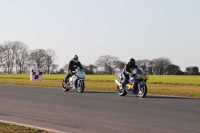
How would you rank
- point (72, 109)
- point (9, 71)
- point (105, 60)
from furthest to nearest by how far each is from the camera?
point (105, 60)
point (9, 71)
point (72, 109)

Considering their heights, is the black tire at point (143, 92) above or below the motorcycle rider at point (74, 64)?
below

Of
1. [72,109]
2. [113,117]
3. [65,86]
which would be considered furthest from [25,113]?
[65,86]

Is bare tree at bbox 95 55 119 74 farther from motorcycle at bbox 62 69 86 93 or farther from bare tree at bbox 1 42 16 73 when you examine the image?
motorcycle at bbox 62 69 86 93

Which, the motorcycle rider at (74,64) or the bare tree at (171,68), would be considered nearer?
the motorcycle rider at (74,64)

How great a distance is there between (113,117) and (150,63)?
109926 mm

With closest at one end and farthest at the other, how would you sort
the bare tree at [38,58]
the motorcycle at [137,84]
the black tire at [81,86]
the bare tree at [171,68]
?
the motorcycle at [137,84] → the black tire at [81,86] → the bare tree at [171,68] → the bare tree at [38,58]

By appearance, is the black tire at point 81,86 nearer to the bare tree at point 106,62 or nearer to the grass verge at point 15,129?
the grass verge at point 15,129

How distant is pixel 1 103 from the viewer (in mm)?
14250

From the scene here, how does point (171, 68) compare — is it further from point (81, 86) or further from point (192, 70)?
point (81, 86)

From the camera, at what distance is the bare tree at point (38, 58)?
117 m

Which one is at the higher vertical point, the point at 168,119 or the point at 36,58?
the point at 36,58

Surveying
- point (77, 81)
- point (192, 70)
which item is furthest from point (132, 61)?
point (192, 70)

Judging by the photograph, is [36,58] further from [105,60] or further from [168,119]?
[168,119]

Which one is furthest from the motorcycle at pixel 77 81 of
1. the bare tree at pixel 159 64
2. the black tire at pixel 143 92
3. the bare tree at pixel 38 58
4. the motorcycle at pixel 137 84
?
the bare tree at pixel 38 58
